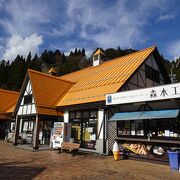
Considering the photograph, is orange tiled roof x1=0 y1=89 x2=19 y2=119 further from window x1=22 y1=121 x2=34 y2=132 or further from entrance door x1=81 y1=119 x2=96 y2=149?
entrance door x1=81 y1=119 x2=96 y2=149

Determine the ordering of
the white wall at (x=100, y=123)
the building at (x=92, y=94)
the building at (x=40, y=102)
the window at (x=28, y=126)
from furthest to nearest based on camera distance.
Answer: the window at (x=28, y=126) < the building at (x=40, y=102) < the building at (x=92, y=94) < the white wall at (x=100, y=123)

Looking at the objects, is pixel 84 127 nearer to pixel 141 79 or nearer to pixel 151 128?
pixel 151 128

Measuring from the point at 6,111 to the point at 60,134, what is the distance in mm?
14853

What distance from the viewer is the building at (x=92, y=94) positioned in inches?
623

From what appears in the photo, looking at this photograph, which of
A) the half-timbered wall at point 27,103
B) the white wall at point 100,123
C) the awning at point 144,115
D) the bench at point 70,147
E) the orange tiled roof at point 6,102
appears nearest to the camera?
the awning at point 144,115

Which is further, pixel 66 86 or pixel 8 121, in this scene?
pixel 8 121

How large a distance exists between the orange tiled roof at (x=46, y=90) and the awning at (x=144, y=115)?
6541mm

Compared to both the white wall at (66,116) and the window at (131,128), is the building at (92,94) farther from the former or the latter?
the window at (131,128)

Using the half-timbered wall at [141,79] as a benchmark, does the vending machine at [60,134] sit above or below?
below

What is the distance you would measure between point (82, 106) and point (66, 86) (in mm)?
6193

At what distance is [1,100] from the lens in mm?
31172

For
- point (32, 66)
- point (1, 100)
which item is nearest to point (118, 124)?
point (1, 100)

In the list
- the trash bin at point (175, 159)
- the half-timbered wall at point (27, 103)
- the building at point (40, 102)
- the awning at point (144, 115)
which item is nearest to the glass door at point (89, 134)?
the awning at point (144, 115)

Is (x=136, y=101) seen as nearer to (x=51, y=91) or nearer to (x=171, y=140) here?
(x=171, y=140)
